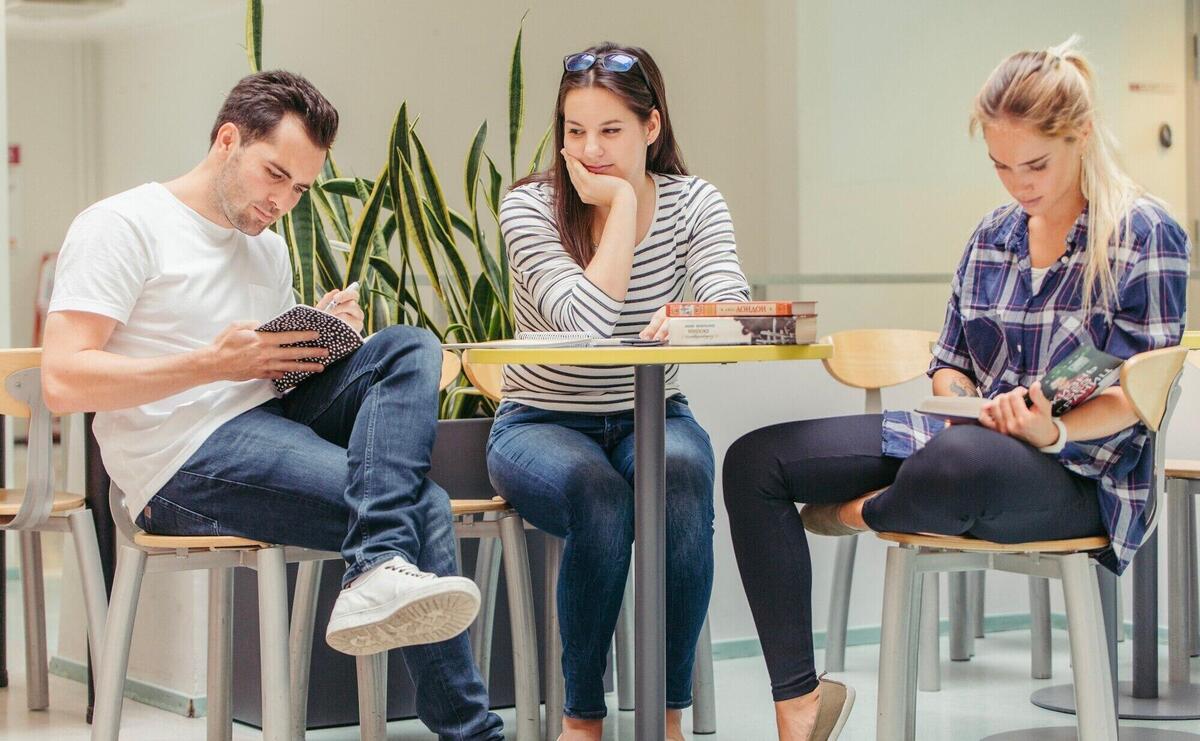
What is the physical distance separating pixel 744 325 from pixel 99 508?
1.73 meters

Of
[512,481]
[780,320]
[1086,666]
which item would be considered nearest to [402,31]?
[512,481]

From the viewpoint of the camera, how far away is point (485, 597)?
272 centimetres

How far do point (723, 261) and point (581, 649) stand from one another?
71 cm

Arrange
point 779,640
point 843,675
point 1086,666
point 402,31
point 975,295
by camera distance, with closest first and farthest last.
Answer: point 1086,666 < point 779,640 < point 975,295 < point 843,675 < point 402,31

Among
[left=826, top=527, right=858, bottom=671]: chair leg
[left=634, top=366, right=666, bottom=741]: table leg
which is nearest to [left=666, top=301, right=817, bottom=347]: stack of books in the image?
[left=634, top=366, right=666, bottom=741]: table leg

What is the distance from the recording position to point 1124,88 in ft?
15.0

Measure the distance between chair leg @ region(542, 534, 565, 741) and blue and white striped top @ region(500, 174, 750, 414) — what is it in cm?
32

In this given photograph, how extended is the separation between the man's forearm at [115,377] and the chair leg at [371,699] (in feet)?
1.97

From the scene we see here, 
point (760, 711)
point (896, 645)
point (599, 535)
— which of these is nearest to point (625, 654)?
point (760, 711)

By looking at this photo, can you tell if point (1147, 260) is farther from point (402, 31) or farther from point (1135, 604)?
point (402, 31)

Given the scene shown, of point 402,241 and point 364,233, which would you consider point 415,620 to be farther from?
point 402,241

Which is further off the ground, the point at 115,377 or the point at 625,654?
the point at 115,377

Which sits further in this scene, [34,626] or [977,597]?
[977,597]

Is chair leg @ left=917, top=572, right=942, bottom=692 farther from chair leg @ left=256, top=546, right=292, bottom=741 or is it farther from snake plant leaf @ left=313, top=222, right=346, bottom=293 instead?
chair leg @ left=256, top=546, right=292, bottom=741
